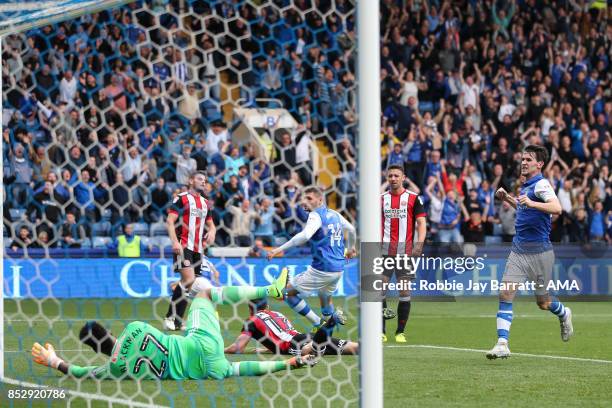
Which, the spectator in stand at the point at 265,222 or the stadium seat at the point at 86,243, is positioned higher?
the spectator in stand at the point at 265,222

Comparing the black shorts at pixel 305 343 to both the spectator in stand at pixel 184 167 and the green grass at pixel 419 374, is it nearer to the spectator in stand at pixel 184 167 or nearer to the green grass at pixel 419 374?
the green grass at pixel 419 374

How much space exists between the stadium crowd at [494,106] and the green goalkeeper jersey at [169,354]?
10.1 metres

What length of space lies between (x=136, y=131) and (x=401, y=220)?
312 centimetres

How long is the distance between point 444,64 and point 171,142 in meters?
11.2

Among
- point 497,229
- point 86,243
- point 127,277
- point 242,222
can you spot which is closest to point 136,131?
point 242,222

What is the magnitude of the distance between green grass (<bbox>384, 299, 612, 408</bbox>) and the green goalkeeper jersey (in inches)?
47.2

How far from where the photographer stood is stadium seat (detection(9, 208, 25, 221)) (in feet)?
36.3

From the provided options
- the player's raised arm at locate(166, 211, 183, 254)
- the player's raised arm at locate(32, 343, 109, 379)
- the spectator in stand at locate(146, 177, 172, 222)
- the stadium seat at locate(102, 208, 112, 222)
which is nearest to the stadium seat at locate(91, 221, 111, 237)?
the stadium seat at locate(102, 208, 112, 222)

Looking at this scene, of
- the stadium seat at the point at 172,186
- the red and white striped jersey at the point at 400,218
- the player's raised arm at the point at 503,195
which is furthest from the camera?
the stadium seat at the point at 172,186

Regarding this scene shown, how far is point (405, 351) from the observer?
32.7 feet

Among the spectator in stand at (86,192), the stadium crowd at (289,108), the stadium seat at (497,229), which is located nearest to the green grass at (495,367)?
the stadium crowd at (289,108)

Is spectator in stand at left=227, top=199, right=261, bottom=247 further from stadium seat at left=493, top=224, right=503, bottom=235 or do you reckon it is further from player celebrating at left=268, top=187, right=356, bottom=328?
stadium seat at left=493, top=224, right=503, bottom=235

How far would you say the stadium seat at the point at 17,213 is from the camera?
1108cm

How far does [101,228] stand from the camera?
14.3 metres
